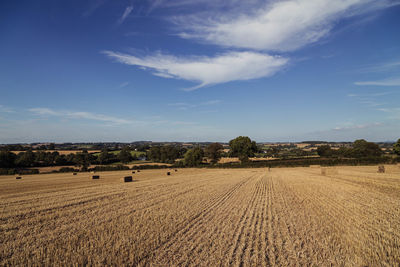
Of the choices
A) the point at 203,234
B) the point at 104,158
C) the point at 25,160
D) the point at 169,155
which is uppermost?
the point at 203,234

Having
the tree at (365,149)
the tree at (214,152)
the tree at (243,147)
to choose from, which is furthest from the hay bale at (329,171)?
the tree at (365,149)

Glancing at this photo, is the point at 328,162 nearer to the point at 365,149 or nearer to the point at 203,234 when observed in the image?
the point at 365,149

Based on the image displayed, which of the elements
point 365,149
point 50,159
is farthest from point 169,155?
point 365,149

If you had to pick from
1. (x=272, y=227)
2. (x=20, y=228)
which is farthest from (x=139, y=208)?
(x=272, y=227)

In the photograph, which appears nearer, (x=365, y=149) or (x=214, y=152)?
(x=365, y=149)

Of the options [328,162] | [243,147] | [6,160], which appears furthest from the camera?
[243,147]

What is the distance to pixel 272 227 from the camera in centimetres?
926

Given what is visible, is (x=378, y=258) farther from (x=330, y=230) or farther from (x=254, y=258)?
(x=254, y=258)

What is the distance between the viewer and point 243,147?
3396 inches

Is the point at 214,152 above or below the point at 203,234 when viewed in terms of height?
above

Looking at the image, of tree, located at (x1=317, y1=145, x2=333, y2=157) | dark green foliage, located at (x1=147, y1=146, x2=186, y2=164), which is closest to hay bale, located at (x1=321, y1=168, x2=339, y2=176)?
tree, located at (x1=317, y1=145, x2=333, y2=157)

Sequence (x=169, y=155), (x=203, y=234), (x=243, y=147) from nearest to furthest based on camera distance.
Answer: (x=203, y=234) < (x=243, y=147) < (x=169, y=155)

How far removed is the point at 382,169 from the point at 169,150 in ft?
217

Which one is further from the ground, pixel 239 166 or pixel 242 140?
pixel 242 140
